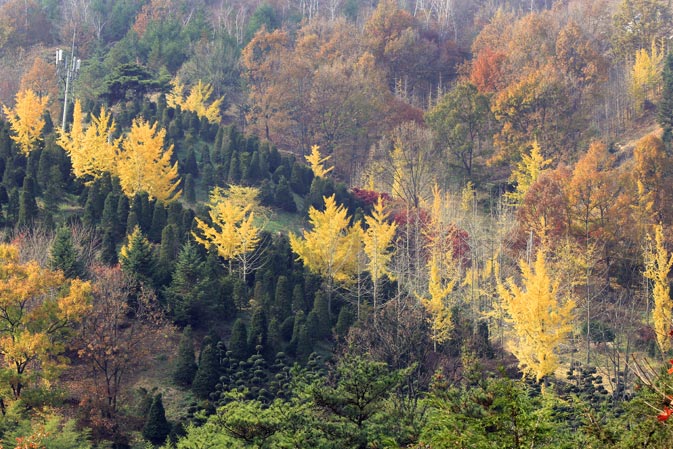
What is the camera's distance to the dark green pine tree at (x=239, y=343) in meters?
25.9

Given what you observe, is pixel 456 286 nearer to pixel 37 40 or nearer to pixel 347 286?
pixel 347 286

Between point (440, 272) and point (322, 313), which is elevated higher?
point (440, 272)

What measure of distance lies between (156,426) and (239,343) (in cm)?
434

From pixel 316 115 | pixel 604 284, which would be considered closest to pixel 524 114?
pixel 316 115

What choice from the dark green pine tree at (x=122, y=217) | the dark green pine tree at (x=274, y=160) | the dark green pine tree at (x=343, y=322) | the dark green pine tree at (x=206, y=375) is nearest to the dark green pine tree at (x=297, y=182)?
the dark green pine tree at (x=274, y=160)

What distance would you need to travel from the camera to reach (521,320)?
1072 inches

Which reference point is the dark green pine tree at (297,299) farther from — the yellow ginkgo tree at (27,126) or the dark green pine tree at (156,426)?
the yellow ginkgo tree at (27,126)

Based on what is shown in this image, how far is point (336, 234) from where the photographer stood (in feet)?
107

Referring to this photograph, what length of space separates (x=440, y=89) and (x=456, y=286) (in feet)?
86.1

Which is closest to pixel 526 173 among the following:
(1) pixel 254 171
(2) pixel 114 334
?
(1) pixel 254 171

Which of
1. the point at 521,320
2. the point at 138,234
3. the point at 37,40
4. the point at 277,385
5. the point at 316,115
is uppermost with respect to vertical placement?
the point at 37,40

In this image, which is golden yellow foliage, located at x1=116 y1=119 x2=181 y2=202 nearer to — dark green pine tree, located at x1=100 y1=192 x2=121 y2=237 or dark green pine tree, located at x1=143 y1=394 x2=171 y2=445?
dark green pine tree, located at x1=100 y1=192 x2=121 y2=237

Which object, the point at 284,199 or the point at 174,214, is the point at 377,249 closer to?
the point at 174,214

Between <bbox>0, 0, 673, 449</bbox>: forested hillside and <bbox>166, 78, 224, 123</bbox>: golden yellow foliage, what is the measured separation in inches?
6.3
